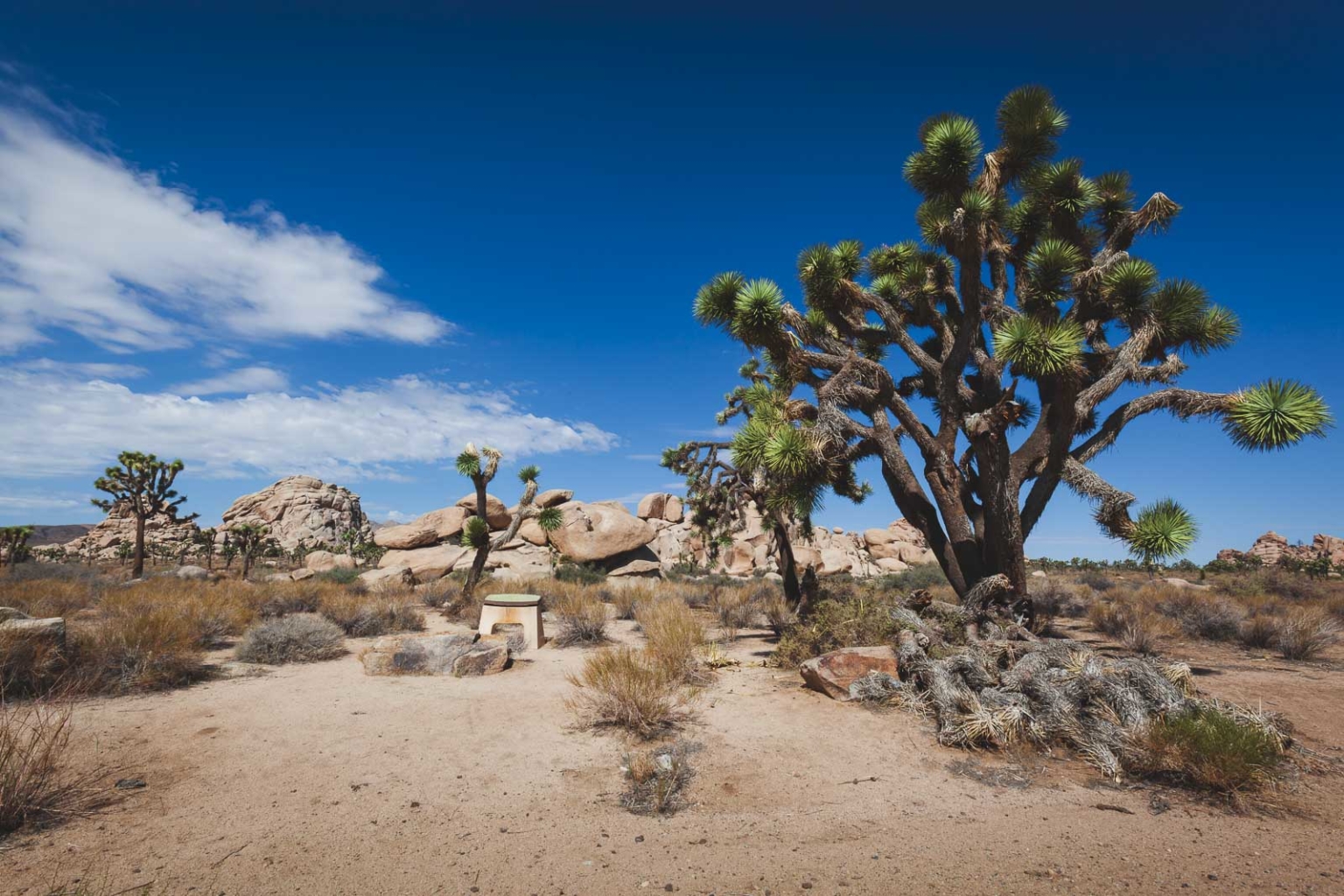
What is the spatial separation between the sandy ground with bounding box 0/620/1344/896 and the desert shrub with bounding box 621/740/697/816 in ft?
0.54

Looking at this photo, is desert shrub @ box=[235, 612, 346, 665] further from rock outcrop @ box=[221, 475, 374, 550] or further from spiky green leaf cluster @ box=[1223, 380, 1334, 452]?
rock outcrop @ box=[221, 475, 374, 550]

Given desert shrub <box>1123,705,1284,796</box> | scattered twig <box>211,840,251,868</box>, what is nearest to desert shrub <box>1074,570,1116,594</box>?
desert shrub <box>1123,705,1284,796</box>

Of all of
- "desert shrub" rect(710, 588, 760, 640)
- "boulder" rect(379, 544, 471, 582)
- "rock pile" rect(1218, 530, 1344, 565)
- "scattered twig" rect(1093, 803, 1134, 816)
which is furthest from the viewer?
"rock pile" rect(1218, 530, 1344, 565)

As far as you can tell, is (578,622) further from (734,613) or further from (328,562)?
(328,562)

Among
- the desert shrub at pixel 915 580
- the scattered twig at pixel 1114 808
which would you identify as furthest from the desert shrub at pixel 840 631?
the desert shrub at pixel 915 580

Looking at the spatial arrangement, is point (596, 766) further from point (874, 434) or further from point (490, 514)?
point (490, 514)

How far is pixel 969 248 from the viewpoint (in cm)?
929

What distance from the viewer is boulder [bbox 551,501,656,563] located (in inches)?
1150

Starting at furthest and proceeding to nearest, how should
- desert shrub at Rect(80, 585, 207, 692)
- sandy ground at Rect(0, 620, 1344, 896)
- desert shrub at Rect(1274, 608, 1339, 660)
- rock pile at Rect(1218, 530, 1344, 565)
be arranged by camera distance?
rock pile at Rect(1218, 530, 1344, 565)
desert shrub at Rect(1274, 608, 1339, 660)
desert shrub at Rect(80, 585, 207, 692)
sandy ground at Rect(0, 620, 1344, 896)

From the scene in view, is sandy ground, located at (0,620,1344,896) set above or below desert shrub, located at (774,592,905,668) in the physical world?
below

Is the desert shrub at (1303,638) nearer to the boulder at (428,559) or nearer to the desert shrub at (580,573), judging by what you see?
the desert shrub at (580,573)

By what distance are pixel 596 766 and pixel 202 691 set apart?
18.5ft

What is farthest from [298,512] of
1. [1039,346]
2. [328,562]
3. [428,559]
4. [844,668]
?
[1039,346]

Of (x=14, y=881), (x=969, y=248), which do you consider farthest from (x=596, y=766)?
(x=969, y=248)
